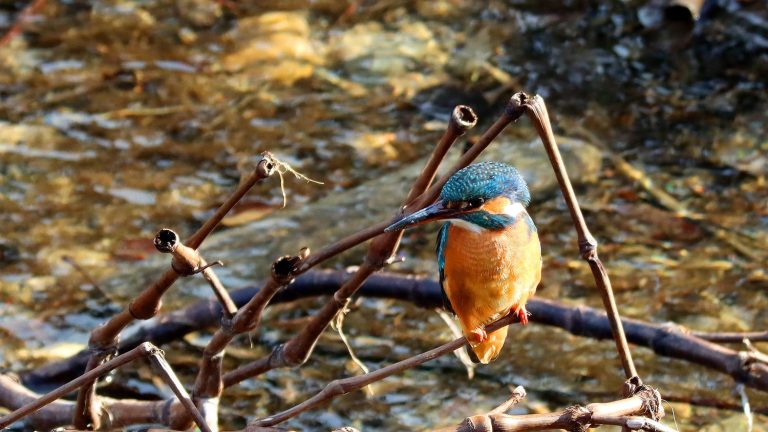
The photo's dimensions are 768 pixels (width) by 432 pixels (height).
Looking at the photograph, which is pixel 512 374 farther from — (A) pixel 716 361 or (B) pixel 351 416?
(A) pixel 716 361

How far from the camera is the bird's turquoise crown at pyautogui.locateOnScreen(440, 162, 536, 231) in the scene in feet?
8.61

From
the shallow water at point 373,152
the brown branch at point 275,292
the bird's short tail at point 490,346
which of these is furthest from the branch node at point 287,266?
the shallow water at point 373,152

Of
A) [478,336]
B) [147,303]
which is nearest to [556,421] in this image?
[478,336]

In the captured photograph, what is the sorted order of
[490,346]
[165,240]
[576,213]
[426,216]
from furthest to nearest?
1. [490,346]
2. [426,216]
3. [576,213]
4. [165,240]

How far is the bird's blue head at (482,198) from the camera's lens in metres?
2.62

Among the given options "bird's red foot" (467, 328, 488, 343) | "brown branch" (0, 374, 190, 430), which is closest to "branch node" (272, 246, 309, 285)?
"bird's red foot" (467, 328, 488, 343)

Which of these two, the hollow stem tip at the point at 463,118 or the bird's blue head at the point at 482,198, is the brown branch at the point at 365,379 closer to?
the bird's blue head at the point at 482,198

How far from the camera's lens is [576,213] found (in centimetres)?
242

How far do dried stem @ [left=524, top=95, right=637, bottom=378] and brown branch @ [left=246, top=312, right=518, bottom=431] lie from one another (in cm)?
22

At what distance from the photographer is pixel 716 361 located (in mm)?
3625

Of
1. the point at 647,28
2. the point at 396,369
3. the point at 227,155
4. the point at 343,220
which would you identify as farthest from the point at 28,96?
the point at 396,369

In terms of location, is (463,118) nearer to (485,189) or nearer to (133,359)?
(485,189)

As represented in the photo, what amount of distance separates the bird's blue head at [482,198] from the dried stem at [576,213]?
0.27 meters

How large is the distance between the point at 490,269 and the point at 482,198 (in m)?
0.20
